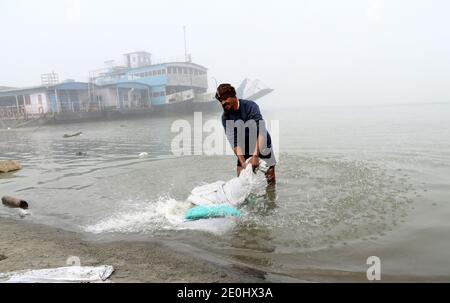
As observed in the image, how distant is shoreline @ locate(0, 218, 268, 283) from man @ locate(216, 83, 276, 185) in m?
1.94

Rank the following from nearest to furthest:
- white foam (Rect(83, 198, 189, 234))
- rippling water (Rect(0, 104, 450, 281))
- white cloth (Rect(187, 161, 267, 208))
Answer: rippling water (Rect(0, 104, 450, 281)), white foam (Rect(83, 198, 189, 234)), white cloth (Rect(187, 161, 267, 208))

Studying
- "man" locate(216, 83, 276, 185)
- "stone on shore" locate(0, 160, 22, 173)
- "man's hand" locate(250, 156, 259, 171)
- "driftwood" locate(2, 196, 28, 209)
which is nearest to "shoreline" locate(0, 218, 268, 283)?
"driftwood" locate(2, 196, 28, 209)

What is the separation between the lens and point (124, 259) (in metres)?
3.29

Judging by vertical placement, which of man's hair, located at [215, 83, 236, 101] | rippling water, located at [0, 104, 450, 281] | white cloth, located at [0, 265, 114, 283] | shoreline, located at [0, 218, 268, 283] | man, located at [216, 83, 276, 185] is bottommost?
rippling water, located at [0, 104, 450, 281]

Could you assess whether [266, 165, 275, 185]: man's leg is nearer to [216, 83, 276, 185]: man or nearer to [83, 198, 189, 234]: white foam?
[216, 83, 276, 185]: man

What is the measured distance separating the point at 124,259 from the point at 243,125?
267cm

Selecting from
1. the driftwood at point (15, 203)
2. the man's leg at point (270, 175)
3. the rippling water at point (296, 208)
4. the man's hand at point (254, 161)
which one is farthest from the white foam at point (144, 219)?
the driftwood at point (15, 203)

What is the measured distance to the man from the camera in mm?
4777

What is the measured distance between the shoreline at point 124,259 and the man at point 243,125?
1.94 m

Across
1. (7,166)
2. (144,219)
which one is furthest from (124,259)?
(7,166)

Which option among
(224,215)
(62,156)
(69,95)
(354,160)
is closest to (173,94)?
(69,95)

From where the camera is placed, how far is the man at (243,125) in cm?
478

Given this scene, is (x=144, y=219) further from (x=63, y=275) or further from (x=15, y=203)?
(x=15, y=203)
